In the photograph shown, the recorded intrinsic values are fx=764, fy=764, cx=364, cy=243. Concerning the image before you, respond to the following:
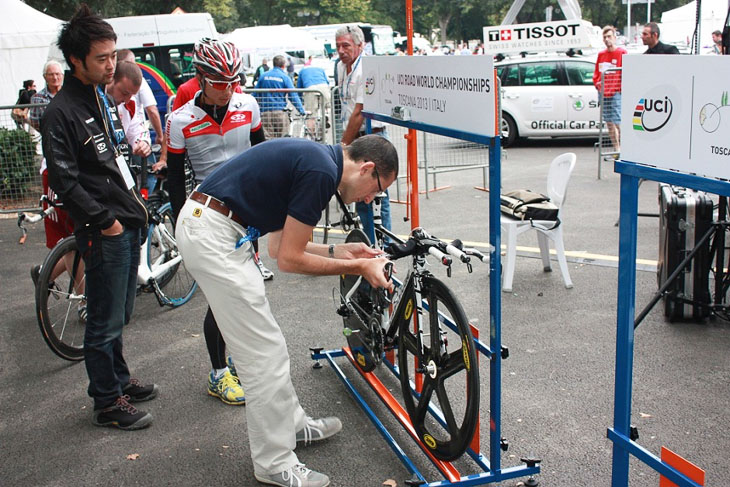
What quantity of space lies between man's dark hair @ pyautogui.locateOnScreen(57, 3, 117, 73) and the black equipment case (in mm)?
3798

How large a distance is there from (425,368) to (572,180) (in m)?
8.09

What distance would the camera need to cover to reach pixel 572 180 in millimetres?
11055

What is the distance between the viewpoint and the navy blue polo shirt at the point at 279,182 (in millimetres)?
3053

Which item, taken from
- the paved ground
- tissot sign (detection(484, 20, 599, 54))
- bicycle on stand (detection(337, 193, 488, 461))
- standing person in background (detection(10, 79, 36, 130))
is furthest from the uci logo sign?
standing person in background (detection(10, 79, 36, 130))

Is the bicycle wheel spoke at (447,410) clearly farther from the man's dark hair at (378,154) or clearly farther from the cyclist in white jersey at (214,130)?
the cyclist in white jersey at (214,130)

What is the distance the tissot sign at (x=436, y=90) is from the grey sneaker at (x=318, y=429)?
63.4 inches

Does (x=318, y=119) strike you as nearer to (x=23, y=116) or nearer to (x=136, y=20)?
(x=23, y=116)

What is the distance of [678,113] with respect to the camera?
8.07 ft

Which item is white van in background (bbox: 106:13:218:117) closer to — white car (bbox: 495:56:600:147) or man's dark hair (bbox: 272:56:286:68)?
man's dark hair (bbox: 272:56:286:68)

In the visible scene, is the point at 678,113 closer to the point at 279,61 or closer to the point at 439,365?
the point at 439,365

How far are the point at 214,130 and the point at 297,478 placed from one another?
231 centimetres

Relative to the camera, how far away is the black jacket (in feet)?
12.0

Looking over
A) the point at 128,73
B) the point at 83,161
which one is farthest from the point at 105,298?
the point at 128,73

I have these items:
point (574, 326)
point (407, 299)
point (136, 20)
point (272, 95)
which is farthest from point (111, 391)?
point (136, 20)
